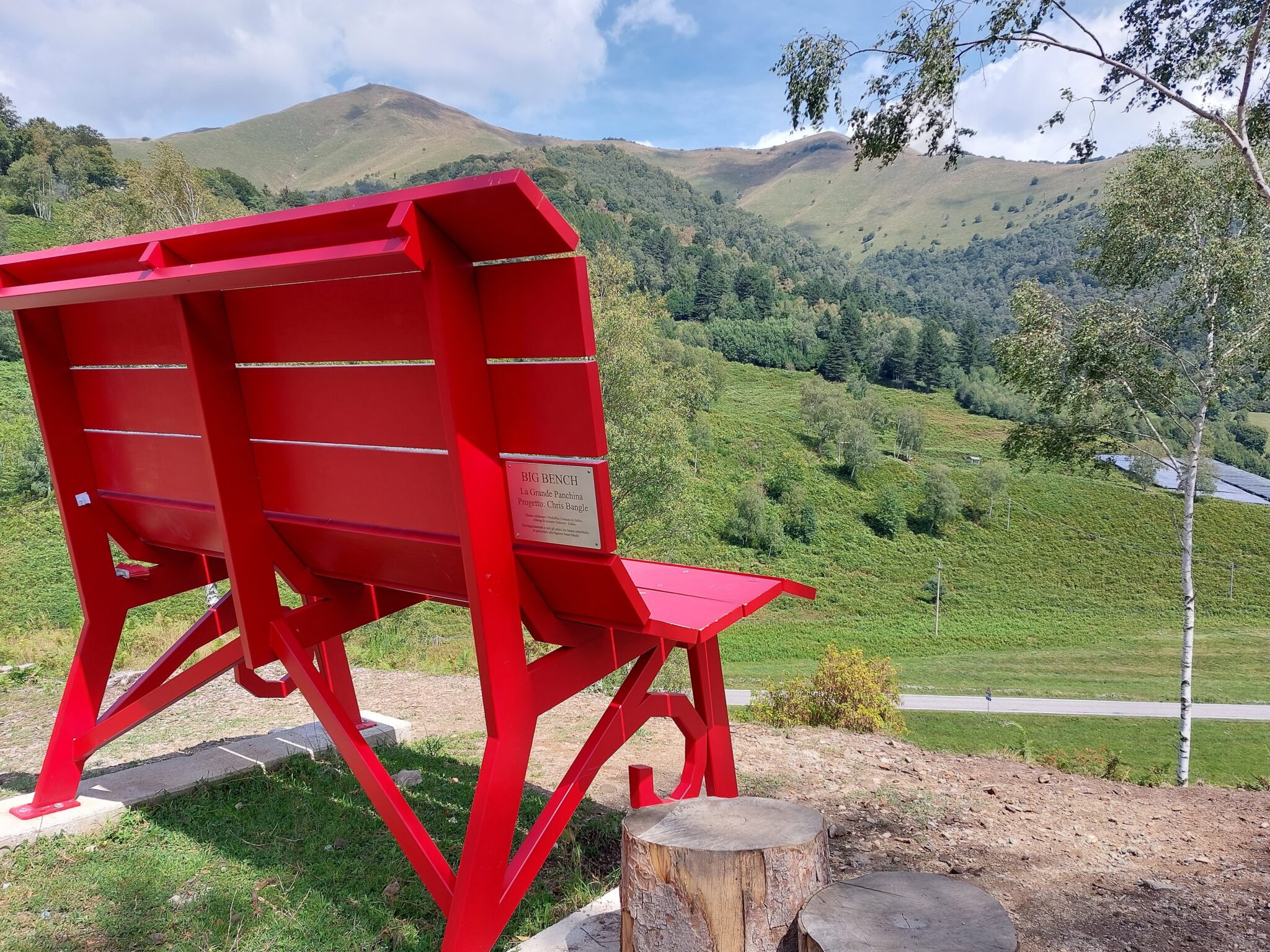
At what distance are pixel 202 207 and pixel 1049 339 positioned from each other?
17.0m

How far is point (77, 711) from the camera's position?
3.28 metres

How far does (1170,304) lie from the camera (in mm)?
13102

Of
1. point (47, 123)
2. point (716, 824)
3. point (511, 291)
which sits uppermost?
point (47, 123)

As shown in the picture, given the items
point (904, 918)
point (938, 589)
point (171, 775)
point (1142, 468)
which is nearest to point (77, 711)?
point (171, 775)

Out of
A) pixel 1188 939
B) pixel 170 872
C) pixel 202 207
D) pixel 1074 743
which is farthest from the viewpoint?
pixel 1074 743

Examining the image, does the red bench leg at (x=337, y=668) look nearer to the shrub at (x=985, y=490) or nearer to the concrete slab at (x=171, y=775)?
the concrete slab at (x=171, y=775)

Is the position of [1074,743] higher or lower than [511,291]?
lower

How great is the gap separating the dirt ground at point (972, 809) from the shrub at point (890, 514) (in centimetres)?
4645

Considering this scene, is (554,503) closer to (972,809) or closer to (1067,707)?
(972,809)

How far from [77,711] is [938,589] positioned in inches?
1536

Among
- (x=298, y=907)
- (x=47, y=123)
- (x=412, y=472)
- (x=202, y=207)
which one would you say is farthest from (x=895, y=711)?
(x=47, y=123)

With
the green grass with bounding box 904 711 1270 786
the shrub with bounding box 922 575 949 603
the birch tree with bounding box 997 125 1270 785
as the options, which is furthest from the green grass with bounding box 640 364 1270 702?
the birch tree with bounding box 997 125 1270 785

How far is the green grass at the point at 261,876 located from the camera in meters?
2.62

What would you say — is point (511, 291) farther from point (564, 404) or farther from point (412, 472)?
point (412, 472)
